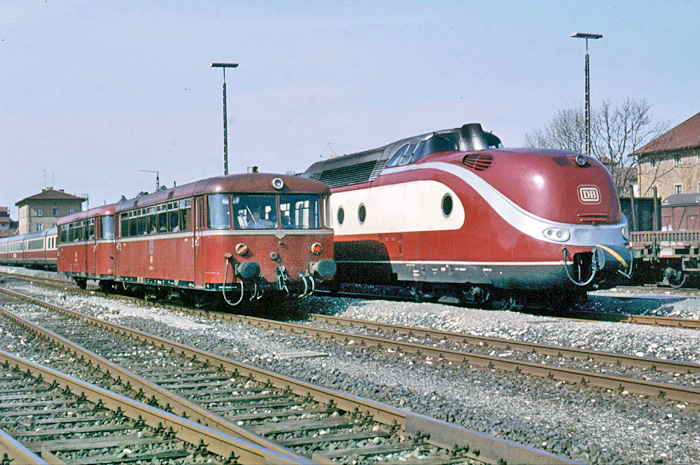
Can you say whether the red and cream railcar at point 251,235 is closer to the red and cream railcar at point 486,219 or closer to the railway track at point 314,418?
the red and cream railcar at point 486,219

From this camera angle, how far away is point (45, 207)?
11844 cm

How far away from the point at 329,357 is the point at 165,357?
89.1 inches

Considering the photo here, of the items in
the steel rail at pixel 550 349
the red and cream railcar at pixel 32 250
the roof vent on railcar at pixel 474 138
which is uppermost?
the roof vent on railcar at pixel 474 138

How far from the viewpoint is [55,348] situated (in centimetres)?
1135

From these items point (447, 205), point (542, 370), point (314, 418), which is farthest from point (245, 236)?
point (314, 418)

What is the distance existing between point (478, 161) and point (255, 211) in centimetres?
458

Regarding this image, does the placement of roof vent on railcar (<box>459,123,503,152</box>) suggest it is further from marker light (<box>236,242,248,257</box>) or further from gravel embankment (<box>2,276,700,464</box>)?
marker light (<box>236,242,248,257</box>)

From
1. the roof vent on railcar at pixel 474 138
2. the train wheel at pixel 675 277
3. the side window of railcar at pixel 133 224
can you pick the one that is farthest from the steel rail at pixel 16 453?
the train wheel at pixel 675 277

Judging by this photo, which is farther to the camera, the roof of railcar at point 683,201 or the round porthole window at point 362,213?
the roof of railcar at point 683,201

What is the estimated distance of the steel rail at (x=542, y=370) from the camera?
A: 7.02 m

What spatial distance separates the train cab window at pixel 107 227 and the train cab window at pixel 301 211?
27.4 feet

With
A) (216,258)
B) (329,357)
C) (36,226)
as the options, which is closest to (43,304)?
(216,258)

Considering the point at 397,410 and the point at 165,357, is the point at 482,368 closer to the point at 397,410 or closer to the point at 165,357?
the point at 397,410

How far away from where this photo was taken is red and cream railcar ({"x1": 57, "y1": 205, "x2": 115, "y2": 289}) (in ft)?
70.4
